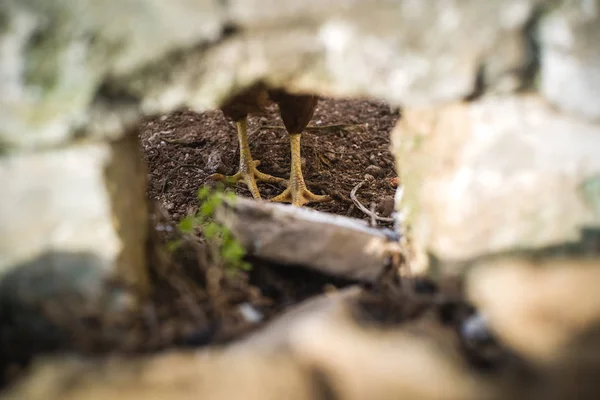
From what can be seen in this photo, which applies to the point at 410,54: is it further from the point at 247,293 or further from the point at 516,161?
the point at 247,293

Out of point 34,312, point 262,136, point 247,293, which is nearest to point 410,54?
point 247,293

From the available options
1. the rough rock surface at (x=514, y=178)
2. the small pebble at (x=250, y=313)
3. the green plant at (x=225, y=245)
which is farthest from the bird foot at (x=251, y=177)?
the rough rock surface at (x=514, y=178)

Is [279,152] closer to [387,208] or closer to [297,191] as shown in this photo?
[297,191]

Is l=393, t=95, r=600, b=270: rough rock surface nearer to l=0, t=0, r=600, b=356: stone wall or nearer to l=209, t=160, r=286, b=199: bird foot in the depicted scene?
l=0, t=0, r=600, b=356: stone wall

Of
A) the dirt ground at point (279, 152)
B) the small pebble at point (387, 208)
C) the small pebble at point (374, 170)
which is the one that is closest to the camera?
the small pebble at point (387, 208)

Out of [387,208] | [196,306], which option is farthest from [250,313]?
[387,208]

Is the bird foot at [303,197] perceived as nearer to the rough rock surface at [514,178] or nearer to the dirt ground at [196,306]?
the dirt ground at [196,306]
